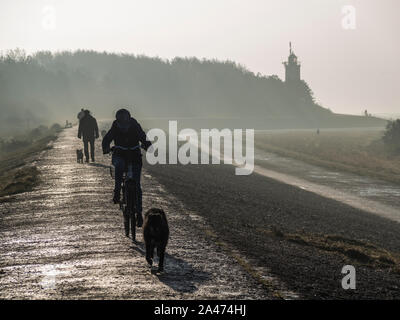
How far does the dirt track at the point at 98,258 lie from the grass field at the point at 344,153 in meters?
41.9

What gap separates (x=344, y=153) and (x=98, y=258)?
71691 millimetres

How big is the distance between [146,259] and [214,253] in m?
2.37

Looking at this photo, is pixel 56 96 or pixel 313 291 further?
pixel 56 96

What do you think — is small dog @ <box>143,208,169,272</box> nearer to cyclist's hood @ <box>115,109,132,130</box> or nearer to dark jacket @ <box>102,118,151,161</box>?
dark jacket @ <box>102,118,151,161</box>

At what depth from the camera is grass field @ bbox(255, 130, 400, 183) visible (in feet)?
212

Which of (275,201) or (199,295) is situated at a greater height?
(199,295)

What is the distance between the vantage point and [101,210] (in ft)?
60.6

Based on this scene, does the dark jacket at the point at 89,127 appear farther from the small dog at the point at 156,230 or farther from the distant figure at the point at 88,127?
the small dog at the point at 156,230

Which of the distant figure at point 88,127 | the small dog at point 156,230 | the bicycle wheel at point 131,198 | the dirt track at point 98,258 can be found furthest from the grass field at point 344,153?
the small dog at point 156,230

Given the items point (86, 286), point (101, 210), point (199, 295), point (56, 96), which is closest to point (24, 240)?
point (101, 210)

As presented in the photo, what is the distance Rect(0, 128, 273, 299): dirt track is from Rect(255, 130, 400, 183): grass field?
41.9 meters

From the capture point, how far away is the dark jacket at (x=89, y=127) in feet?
89.8

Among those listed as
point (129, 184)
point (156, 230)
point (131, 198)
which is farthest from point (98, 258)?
point (156, 230)

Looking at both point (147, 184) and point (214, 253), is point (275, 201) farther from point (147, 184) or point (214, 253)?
point (214, 253)
